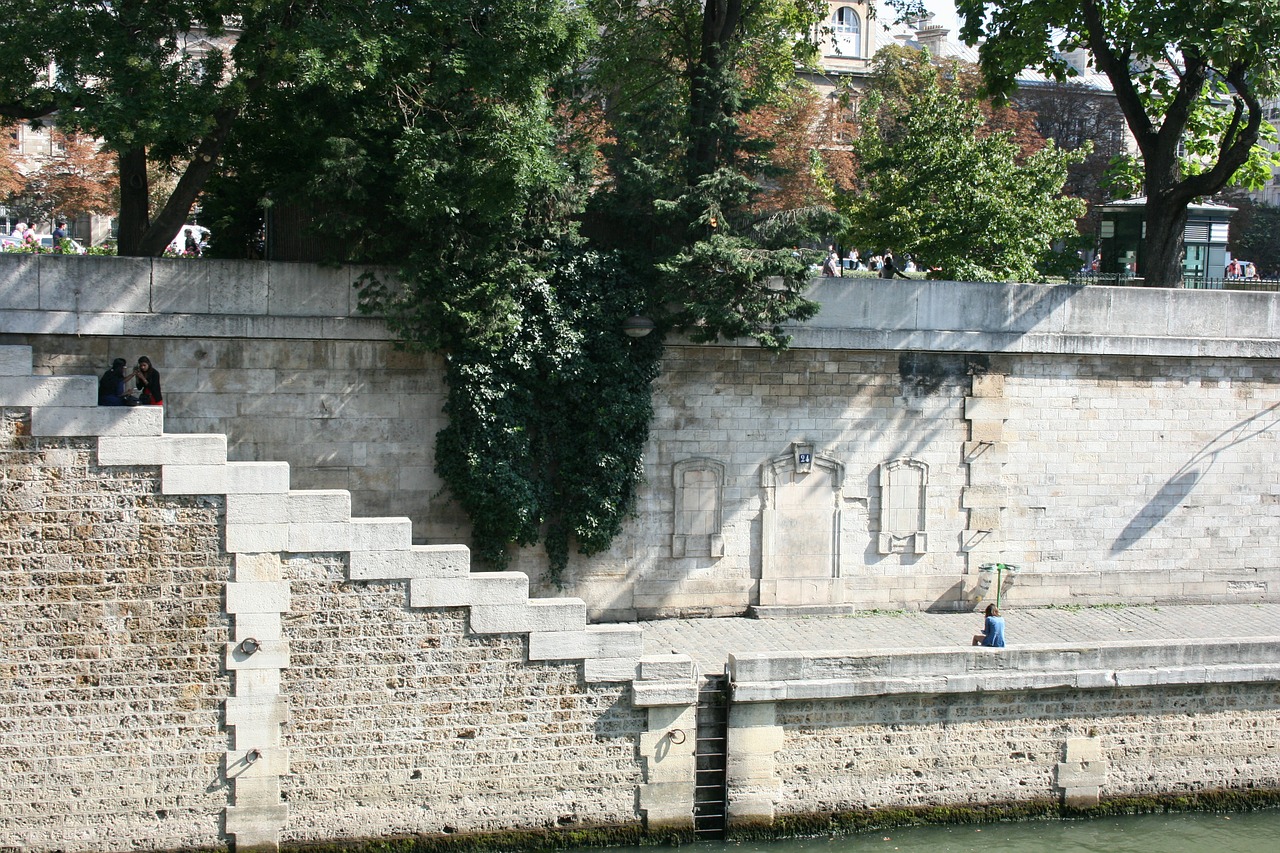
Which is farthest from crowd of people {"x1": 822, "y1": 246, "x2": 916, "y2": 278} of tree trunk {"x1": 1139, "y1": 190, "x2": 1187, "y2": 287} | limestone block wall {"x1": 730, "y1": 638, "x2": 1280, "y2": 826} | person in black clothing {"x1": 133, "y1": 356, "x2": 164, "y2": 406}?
person in black clothing {"x1": 133, "y1": 356, "x2": 164, "y2": 406}

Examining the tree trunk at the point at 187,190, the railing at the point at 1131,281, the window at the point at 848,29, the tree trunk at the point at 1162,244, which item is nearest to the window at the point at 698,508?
the tree trunk at the point at 187,190

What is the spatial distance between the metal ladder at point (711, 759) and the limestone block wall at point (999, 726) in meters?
0.17

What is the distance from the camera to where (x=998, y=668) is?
1427 cm

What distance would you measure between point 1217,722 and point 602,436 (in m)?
7.60

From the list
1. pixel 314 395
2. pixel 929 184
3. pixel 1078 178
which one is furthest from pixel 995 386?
pixel 1078 178

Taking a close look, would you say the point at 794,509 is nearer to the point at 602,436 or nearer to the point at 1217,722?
the point at 602,436

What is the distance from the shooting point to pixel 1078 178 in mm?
42750

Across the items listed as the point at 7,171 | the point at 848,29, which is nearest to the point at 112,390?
the point at 7,171

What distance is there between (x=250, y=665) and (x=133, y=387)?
11.8 feet

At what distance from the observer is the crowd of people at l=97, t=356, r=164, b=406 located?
13320mm

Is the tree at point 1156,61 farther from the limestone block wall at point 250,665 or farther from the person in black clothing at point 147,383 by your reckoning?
the person in black clothing at point 147,383

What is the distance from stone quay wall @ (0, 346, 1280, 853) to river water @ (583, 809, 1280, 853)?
13.3 inches

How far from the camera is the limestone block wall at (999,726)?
13.8 metres

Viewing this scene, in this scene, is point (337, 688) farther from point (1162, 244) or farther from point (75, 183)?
point (75, 183)
